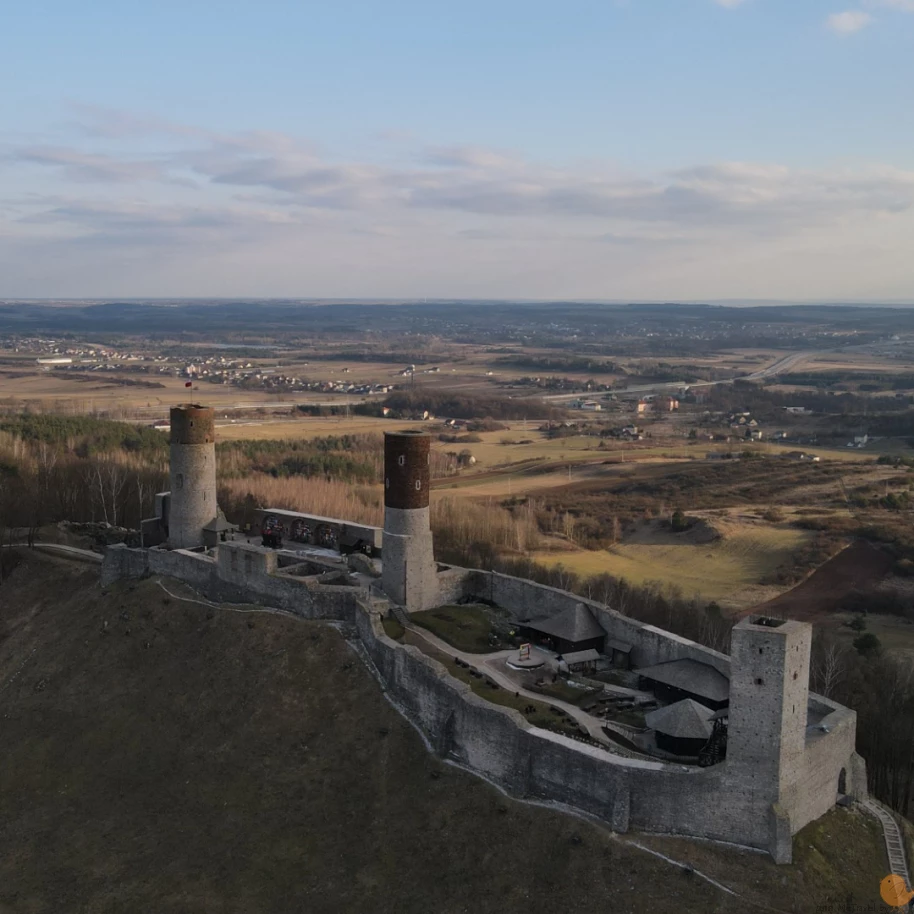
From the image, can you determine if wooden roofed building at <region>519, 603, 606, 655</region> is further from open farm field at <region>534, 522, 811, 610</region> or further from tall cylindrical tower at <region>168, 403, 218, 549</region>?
open farm field at <region>534, 522, 811, 610</region>

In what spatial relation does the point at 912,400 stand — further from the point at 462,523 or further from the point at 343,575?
the point at 343,575

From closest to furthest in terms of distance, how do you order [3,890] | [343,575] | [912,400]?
[3,890], [343,575], [912,400]

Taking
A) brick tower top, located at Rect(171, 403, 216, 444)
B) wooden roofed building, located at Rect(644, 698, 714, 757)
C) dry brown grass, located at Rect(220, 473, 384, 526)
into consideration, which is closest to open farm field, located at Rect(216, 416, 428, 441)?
dry brown grass, located at Rect(220, 473, 384, 526)

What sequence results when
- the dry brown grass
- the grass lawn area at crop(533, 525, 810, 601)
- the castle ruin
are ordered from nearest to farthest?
the castle ruin
the grass lawn area at crop(533, 525, 810, 601)
the dry brown grass

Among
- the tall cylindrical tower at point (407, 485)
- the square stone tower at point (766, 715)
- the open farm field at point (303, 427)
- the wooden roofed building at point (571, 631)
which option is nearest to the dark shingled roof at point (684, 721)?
the square stone tower at point (766, 715)

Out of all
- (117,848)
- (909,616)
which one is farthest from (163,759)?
(909,616)

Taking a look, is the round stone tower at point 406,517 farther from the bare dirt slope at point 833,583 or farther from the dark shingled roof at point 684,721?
the bare dirt slope at point 833,583

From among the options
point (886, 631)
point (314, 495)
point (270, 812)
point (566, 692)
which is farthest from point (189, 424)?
point (886, 631)
